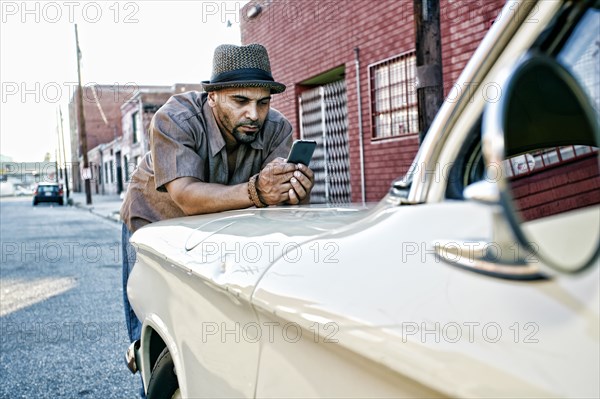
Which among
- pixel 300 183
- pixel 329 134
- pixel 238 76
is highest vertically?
pixel 329 134

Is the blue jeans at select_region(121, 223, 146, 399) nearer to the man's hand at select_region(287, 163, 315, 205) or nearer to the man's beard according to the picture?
the man's beard

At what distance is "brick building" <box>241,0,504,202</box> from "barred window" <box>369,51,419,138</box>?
15mm

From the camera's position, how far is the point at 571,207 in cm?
82

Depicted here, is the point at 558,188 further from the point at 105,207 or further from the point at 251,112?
the point at 105,207

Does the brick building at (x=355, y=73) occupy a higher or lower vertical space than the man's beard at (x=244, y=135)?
higher

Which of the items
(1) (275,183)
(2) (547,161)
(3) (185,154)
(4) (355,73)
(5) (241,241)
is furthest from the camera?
(4) (355,73)

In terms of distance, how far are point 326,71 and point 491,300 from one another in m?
10.3

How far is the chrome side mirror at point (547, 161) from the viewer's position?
0.61m

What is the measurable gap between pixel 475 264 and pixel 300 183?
5.40 ft

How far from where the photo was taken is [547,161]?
3.00 feet

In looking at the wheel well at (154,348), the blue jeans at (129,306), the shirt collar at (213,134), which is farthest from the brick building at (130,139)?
the wheel well at (154,348)

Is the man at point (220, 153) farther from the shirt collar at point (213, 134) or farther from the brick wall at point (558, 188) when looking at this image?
the brick wall at point (558, 188)

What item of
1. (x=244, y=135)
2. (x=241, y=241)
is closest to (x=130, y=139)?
(x=244, y=135)

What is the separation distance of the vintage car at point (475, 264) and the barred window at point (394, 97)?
740 centimetres
